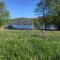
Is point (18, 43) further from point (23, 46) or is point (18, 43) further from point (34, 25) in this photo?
point (34, 25)

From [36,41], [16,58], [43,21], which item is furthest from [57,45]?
[43,21]

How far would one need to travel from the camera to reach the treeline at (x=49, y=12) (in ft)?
161

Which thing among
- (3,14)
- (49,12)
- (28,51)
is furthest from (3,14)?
(28,51)

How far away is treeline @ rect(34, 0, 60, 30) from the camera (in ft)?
161

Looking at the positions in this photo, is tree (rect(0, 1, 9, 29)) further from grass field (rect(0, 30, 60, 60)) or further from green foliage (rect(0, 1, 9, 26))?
grass field (rect(0, 30, 60, 60))

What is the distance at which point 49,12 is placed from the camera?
168 feet

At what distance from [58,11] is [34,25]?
11898 millimetres

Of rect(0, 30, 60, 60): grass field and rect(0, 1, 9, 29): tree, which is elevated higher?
rect(0, 1, 9, 29): tree

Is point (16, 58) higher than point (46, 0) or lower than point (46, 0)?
lower

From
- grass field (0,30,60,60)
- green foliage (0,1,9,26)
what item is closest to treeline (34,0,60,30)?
green foliage (0,1,9,26)

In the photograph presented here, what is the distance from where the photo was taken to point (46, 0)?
49.8 m

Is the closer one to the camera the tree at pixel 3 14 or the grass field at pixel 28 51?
the grass field at pixel 28 51

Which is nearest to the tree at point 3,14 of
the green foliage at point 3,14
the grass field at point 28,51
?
the green foliage at point 3,14

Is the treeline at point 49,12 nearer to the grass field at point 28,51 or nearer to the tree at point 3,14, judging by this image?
the tree at point 3,14
